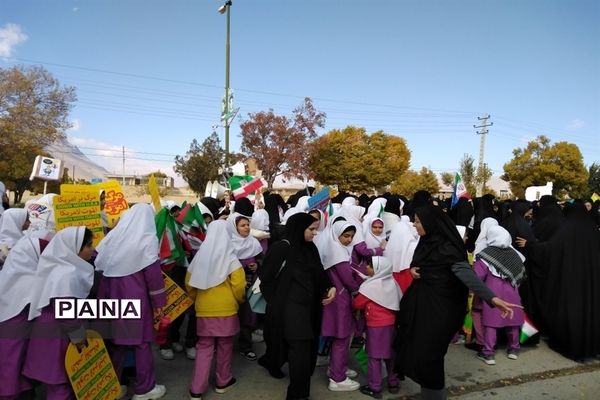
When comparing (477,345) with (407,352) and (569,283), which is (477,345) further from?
(407,352)

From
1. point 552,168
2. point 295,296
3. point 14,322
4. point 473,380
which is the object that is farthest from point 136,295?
point 552,168

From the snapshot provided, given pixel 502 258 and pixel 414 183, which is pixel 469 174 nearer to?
pixel 414 183

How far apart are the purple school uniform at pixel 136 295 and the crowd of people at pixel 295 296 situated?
12 mm

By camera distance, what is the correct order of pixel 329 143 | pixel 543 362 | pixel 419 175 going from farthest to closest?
pixel 419 175 → pixel 329 143 → pixel 543 362

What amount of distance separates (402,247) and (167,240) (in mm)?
2547

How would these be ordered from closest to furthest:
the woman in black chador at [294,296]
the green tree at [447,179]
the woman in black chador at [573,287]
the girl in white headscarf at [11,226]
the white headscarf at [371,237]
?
the woman in black chador at [294,296] → the girl in white headscarf at [11,226] → the woman in black chador at [573,287] → the white headscarf at [371,237] → the green tree at [447,179]

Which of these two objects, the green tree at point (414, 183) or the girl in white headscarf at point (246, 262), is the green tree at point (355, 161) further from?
the girl in white headscarf at point (246, 262)

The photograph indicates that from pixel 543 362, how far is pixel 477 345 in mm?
747

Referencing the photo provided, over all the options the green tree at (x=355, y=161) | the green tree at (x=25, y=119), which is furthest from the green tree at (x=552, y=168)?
the green tree at (x=25, y=119)

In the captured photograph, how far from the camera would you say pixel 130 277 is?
3.68 m

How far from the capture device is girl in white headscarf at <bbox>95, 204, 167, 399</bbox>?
3.66m

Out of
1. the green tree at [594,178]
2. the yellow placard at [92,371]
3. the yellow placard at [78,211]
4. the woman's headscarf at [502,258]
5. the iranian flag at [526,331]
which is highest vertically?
the green tree at [594,178]

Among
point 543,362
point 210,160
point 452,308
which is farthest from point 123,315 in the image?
point 210,160

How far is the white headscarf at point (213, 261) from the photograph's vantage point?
3883 millimetres
